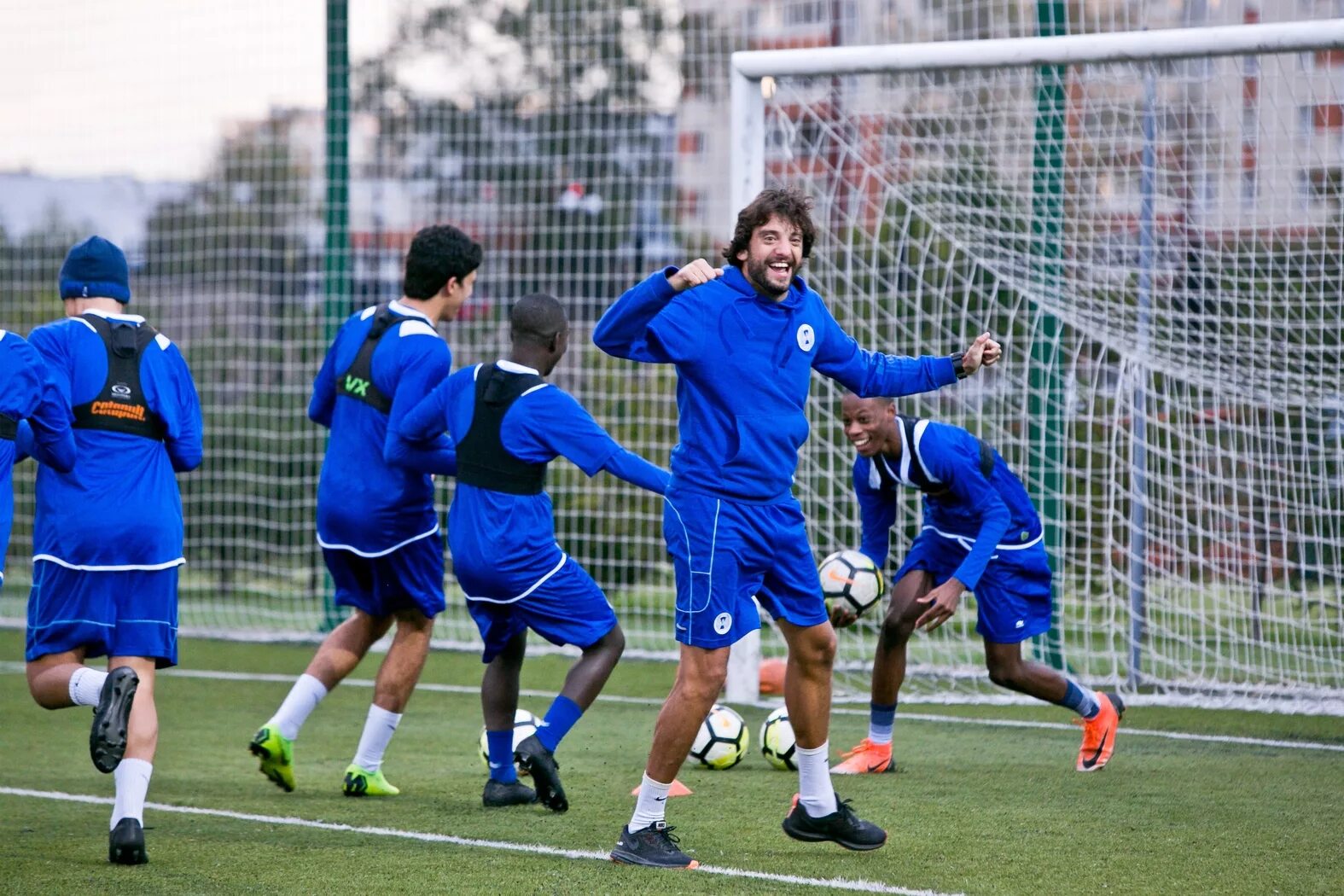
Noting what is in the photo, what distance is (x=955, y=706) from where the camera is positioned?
886 centimetres

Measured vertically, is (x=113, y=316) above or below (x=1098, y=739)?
above

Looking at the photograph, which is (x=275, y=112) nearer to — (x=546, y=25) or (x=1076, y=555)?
(x=546, y=25)

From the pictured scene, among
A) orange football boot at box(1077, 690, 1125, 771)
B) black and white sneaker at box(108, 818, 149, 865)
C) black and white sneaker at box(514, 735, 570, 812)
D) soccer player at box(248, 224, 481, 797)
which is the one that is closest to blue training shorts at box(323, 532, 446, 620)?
soccer player at box(248, 224, 481, 797)

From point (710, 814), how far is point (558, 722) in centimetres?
66

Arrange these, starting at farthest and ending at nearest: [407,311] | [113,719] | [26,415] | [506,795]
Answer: [407,311], [506,795], [26,415], [113,719]

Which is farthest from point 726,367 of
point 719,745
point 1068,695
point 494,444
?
point 1068,695

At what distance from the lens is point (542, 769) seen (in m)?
5.50

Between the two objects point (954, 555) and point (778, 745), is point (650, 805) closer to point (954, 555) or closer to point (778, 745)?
point (778, 745)

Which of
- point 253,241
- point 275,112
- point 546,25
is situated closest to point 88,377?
point 253,241

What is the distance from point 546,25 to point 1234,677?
19.8 m

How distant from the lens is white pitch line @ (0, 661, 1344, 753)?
24.6 ft

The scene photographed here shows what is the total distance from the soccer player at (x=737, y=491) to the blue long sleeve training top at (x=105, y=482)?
159 centimetres

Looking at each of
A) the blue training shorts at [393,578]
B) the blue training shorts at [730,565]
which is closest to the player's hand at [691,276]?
the blue training shorts at [730,565]

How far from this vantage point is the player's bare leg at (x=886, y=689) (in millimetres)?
6547
